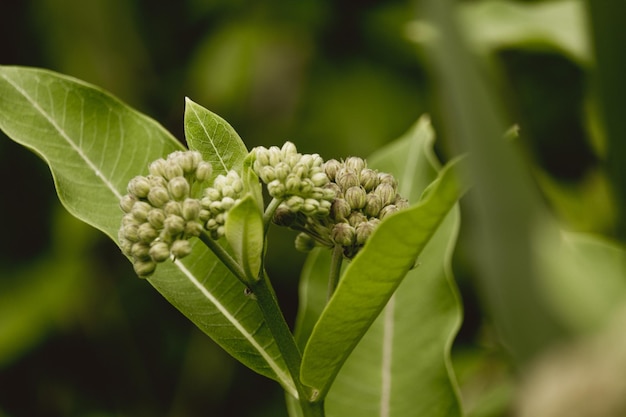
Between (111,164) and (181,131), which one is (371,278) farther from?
(181,131)

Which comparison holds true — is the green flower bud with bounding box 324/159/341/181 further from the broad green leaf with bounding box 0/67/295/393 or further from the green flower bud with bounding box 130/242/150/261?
the green flower bud with bounding box 130/242/150/261

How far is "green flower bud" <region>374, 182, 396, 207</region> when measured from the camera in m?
1.31

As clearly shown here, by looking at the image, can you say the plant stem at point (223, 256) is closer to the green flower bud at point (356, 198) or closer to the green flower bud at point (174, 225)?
the green flower bud at point (174, 225)

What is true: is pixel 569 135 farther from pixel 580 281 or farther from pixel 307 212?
pixel 580 281

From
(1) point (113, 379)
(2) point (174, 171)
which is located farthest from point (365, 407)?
(1) point (113, 379)

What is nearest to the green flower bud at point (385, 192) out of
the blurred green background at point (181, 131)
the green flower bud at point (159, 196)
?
the green flower bud at point (159, 196)

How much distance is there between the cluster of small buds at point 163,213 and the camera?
1.21 metres

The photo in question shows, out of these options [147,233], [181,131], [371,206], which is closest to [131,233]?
[147,233]

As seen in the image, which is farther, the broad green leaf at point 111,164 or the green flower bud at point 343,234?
the broad green leaf at point 111,164

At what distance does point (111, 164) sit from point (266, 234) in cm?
46

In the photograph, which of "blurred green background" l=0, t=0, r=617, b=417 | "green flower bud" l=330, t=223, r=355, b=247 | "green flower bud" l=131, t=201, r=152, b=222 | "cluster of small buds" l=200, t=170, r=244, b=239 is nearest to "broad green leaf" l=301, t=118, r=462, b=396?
"green flower bud" l=330, t=223, r=355, b=247

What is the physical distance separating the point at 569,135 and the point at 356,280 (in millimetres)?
2284

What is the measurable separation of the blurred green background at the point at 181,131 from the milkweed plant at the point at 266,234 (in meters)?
1.19

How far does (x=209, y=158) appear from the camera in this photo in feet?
4.56
